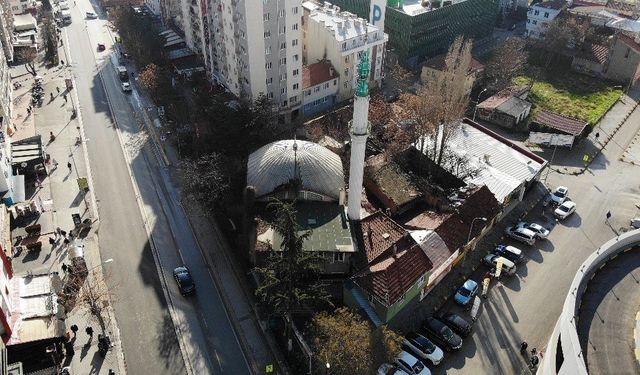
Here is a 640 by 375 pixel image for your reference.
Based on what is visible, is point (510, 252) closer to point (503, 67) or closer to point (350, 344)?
point (350, 344)

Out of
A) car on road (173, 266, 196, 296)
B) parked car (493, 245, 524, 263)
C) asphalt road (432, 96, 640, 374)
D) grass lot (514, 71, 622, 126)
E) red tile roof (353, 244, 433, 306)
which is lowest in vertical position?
asphalt road (432, 96, 640, 374)

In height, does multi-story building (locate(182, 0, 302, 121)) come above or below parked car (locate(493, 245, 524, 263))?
above

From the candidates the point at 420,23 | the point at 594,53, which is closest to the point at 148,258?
the point at 420,23

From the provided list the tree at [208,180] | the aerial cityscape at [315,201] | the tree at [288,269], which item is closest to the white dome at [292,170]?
the aerial cityscape at [315,201]

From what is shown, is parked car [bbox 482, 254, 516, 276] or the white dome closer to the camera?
parked car [bbox 482, 254, 516, 276]

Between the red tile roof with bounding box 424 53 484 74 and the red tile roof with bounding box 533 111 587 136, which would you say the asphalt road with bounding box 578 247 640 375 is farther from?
the red tile roof with bounding box 424 53 484 74

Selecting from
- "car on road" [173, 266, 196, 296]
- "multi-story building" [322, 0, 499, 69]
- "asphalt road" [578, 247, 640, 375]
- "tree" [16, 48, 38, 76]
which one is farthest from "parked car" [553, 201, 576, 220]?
"tree" [16, 48, 38, 76]

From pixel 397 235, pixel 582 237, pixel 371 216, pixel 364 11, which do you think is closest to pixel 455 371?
pixel 397 235
